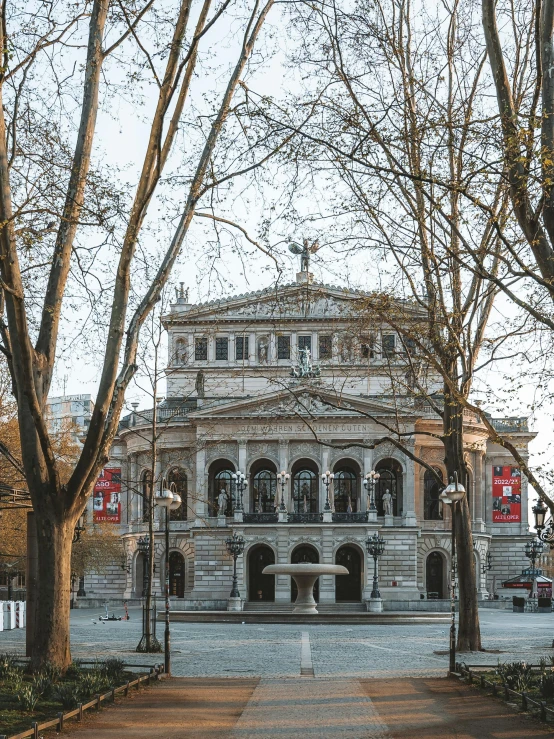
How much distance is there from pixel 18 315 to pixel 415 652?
16.2 metres

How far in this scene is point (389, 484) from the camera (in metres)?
72.8

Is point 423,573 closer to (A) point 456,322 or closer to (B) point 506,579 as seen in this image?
(B) point 506,579

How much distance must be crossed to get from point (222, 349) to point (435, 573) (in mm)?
19723

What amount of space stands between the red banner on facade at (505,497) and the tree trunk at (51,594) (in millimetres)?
57331

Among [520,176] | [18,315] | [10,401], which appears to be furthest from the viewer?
[10,401]

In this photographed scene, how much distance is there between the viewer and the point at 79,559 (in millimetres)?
67562

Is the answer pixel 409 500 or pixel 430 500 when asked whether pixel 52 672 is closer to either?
pixel 409 500

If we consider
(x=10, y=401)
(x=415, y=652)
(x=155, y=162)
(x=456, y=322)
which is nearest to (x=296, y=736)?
(x=155, y=162)

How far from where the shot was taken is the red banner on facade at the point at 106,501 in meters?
70.5

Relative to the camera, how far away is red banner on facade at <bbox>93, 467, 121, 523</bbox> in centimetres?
7050

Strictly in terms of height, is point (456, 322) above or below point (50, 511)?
above

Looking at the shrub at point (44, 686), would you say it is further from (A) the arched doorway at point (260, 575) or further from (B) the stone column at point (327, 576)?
(A) the arched doorway at point (260, 575)

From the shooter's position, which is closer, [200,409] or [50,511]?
[50,511]

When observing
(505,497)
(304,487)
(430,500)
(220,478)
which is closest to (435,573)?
(430,500)
